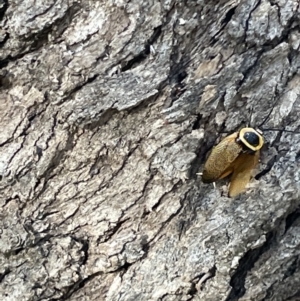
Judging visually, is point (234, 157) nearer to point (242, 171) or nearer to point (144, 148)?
point (242, 171)

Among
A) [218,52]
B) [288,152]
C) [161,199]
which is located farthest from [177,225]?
[218,52]

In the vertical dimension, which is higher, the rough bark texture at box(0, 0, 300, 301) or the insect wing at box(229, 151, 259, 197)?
the rough bark texture at box(0, 0, 300, 301)

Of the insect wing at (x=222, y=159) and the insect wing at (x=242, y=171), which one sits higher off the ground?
the insect wing at (x=222, y=159)

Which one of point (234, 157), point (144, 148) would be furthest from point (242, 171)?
point (144, 148)
